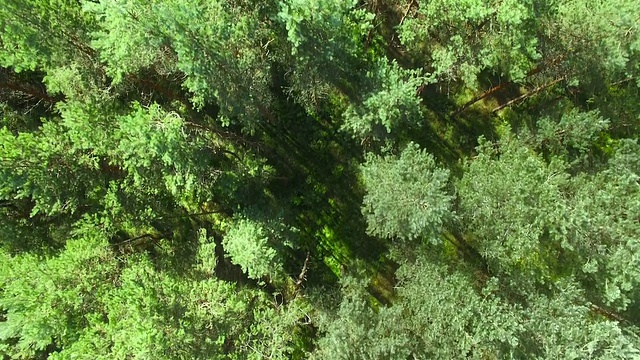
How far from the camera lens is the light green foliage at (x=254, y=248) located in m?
14.0

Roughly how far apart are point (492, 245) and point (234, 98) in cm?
1042

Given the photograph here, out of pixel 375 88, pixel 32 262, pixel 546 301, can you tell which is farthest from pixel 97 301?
pixel 546 301

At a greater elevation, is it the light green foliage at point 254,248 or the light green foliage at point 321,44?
the light green foliage at point 321,44

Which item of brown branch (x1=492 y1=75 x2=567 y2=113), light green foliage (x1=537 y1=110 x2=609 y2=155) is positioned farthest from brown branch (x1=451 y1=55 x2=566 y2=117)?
light green foliage (x1=537 y1=110 x2=609 y2=155)

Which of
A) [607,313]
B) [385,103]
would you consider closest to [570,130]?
[385,103]

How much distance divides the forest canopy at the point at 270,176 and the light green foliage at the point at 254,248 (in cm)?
8

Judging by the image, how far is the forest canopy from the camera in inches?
503

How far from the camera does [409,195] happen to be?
13648mm

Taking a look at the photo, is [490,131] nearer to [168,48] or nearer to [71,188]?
[168,48]

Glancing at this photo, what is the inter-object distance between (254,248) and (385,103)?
6.76 m

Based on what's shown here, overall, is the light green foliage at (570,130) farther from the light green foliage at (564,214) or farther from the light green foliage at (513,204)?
the light green foliage at (513,204)

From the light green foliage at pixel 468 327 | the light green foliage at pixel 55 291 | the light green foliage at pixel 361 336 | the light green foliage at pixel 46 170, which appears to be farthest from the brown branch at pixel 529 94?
the light green foliage at pixel 55 291

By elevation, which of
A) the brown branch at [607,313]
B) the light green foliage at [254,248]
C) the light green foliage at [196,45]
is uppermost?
the light green foliage at [196,45]

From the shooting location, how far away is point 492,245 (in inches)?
567
